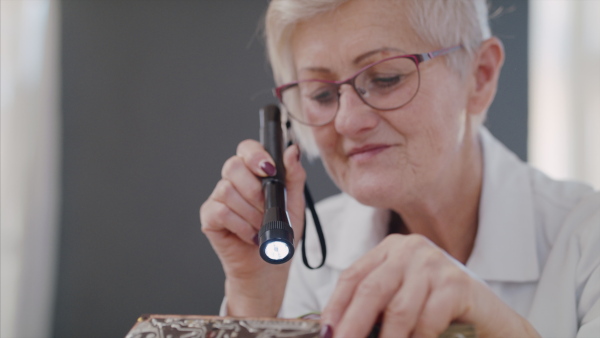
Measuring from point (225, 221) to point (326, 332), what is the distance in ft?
1.25

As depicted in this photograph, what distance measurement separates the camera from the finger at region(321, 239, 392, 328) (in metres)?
0.49

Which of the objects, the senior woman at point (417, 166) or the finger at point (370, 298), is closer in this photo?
the finger at point (370, 298)

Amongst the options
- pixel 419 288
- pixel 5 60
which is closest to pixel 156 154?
pixel 5 60

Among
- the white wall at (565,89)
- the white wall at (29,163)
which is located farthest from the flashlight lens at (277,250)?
the white wall at (565,89)

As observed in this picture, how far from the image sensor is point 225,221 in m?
0.82

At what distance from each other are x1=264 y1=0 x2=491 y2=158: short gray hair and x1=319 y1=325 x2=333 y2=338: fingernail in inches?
21.6

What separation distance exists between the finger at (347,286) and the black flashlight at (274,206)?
0.07 metres

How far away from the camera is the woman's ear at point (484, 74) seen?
0.94m

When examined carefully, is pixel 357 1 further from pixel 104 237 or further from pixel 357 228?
pixel 104 237

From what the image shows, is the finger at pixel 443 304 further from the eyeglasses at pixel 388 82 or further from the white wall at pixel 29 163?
the white wall at pixel 29 163

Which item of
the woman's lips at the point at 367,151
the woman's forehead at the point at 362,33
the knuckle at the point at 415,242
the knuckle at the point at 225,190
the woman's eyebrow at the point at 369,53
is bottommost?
the knuckle at the point at 415,242

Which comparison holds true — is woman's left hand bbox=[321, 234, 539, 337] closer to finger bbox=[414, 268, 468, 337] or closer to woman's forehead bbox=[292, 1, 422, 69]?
finger bbox=[414, 268, 468, 337]

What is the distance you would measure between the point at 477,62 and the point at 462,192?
251mm

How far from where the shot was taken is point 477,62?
94 cm
